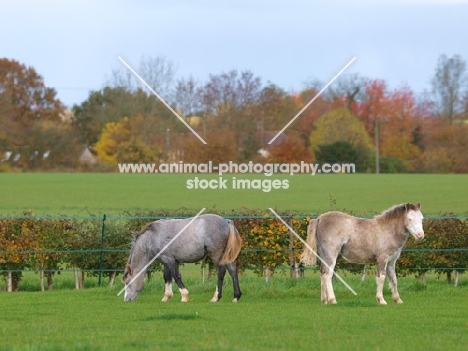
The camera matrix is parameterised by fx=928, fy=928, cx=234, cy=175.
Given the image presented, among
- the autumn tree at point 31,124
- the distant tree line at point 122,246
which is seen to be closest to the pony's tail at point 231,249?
the distant tree line at point 122,246

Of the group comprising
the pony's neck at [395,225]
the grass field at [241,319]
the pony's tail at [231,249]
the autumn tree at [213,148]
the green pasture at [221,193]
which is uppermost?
the autumn tree at [213,148]

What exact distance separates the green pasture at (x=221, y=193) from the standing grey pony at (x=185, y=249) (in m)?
29.9

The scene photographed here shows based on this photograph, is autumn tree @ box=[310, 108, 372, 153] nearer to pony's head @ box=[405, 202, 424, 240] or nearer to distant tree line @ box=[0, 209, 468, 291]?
distant tree line @ box=[0, 209, 468, 291]

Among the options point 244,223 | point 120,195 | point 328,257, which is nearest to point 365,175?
point 120,195

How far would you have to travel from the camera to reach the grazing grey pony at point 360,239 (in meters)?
15.6

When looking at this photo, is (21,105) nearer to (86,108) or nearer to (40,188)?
(86,108)

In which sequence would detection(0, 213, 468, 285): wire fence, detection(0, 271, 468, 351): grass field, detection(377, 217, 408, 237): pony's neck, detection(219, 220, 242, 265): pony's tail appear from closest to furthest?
detection(0, 271, 468, 351): grass field, detection(377, 217, 408, 237): pony's neck, detection(219, 220, 242, 265): pony's tail, detection(0, 213, 468, 285): wire fence

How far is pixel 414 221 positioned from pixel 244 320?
384 centimetres

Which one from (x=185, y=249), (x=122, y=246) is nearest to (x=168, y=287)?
(x=185, y=249)

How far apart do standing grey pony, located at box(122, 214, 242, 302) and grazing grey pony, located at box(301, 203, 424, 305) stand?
1.32 m

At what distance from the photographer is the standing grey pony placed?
16.2 m

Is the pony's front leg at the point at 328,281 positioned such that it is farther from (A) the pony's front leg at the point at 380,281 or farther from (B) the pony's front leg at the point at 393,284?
(B) the pony's front leg at the point at 393,284

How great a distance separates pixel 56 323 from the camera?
1281cm

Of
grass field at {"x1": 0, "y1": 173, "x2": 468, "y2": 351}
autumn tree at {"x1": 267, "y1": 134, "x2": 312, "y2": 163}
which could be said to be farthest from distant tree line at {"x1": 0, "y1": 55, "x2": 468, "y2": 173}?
grass field at {"x1": 0, "y1": 173, "x2": 468, "y2": 351}
